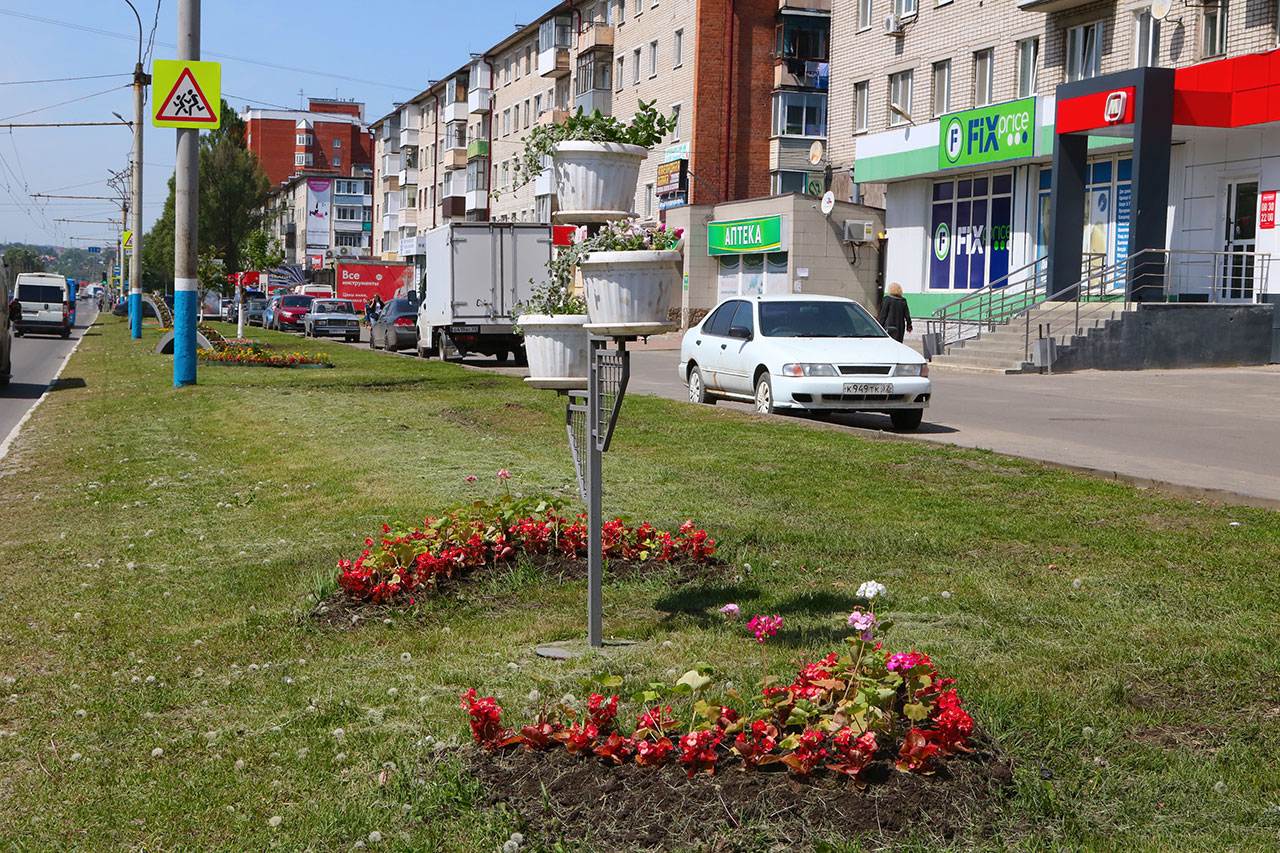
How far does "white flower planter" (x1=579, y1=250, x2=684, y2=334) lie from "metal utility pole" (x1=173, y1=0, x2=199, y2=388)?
16.1 metres

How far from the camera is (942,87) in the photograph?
39.4 meters

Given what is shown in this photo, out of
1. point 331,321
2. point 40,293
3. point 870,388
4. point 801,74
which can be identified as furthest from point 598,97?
point 870,388

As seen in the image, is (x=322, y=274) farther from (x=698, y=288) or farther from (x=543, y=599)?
(x=543, y=599)

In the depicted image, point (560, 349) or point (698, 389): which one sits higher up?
point (560, 349)

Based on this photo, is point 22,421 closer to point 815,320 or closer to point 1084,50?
point 815,320

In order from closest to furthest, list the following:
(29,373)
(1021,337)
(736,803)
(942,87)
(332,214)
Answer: (736,803), (29,373), (1021,337), (942,87), (332,214)

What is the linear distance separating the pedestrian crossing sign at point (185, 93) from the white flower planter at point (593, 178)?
14960 mm

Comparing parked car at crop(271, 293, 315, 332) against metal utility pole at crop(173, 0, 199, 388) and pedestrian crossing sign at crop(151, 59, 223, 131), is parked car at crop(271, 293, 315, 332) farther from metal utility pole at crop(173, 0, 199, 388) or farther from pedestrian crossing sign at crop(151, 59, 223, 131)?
pedestrian crossing sign at crop(151, 59, 223, 131)

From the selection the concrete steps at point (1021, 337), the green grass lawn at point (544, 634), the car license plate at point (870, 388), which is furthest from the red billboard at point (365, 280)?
the green grass lawn at point (544, 634)

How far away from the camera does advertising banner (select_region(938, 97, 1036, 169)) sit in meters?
34.2

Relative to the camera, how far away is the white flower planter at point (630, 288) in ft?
17.4

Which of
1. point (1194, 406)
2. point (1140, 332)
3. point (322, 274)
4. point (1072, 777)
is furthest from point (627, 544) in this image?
point (322, 274)

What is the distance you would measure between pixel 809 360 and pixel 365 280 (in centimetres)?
6272

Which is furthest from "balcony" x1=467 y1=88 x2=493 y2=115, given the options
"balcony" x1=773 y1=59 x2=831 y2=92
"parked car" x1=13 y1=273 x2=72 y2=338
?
"parked car" x1=13 y1=273 x2=72 y2=338
